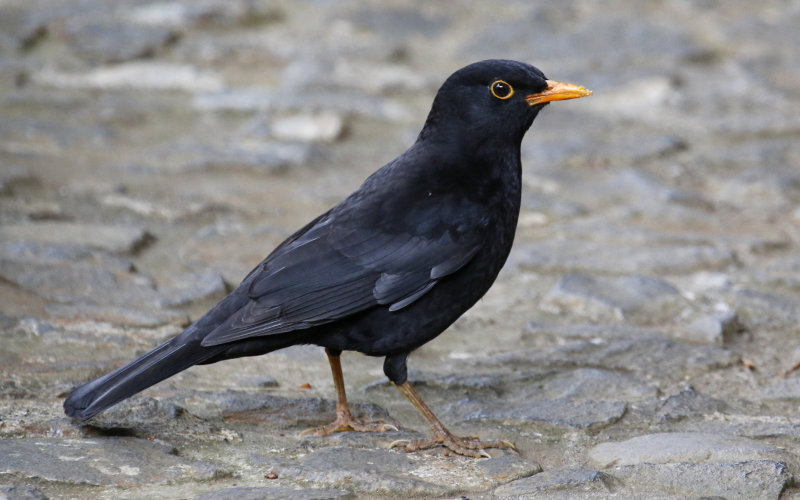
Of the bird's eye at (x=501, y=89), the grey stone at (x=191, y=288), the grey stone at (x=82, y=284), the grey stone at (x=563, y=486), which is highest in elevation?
the bird's eye at (x=501, y=89)

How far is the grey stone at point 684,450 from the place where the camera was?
128 inches

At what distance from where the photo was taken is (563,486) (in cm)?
310

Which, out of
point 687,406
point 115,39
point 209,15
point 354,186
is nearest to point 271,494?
point 687,406

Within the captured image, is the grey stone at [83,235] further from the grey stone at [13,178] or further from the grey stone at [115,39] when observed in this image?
the grey stone at [115,39]

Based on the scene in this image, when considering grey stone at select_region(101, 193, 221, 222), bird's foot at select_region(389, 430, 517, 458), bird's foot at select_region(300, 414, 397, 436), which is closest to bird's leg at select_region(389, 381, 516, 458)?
bird's foot at select_region(389, 430, 517, 458)

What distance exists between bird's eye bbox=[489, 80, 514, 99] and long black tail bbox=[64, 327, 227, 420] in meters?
1.38

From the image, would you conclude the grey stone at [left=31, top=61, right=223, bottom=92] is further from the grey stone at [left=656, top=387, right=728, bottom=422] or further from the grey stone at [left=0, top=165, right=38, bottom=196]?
the grey stone at [left=656, top=387, right=728, bottom=422]

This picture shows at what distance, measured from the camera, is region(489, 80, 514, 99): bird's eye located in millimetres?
3959

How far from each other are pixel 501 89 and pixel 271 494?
1.78 m

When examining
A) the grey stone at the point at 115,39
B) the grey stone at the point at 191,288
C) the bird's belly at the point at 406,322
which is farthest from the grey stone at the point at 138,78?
the bird's belly at the point at 406,322

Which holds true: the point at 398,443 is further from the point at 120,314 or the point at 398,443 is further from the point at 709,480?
the point at 120,314

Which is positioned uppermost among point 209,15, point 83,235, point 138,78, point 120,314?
point 209,15

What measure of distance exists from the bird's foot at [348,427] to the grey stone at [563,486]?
620 millimetres

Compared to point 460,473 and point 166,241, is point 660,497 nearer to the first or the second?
point 460,473
